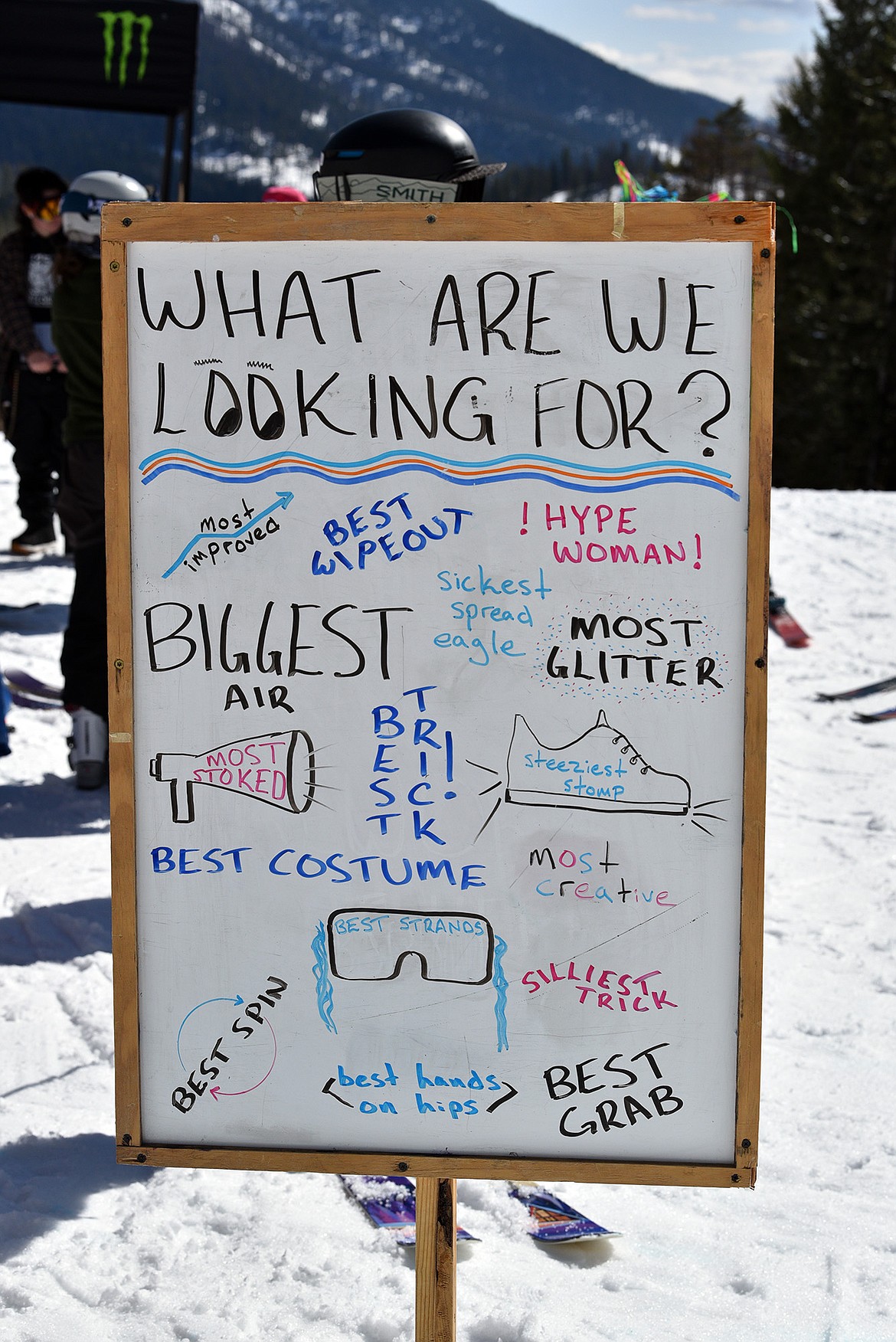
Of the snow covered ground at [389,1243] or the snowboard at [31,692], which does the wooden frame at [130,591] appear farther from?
the snowboard at [31,692]

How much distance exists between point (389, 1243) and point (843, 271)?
26913 mm

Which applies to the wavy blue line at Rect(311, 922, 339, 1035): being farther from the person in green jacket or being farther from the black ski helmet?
A: the person in green jacket

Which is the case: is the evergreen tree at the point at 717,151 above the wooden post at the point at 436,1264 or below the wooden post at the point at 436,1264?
above

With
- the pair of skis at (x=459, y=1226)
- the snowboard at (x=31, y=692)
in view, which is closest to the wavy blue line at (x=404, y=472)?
the pair of skis at (x=459, y=1226)

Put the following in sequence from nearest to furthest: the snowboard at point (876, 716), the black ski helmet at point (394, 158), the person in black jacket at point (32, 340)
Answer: the black ski helmet at point (394, 158) < the snowboard at point (876, 716) < the person in black jacket at point (32, 340)

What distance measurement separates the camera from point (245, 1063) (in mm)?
1728

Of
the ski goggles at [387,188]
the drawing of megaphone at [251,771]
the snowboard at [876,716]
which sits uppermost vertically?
the ski goggles at [387,188]

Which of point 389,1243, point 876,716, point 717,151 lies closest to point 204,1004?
point 389,1243

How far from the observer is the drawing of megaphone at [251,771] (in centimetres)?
172

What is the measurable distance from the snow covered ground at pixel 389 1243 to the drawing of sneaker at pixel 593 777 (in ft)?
3.10

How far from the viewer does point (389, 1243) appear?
7.27 ft

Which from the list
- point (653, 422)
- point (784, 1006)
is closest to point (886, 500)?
point (784, 1006)

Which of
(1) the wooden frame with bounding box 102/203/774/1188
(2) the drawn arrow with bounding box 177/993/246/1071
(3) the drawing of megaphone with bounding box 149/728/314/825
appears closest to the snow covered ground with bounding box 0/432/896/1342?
(1) the wooden frame with bounding box 102/203/774/1188

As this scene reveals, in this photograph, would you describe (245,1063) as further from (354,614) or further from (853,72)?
(853,72)
